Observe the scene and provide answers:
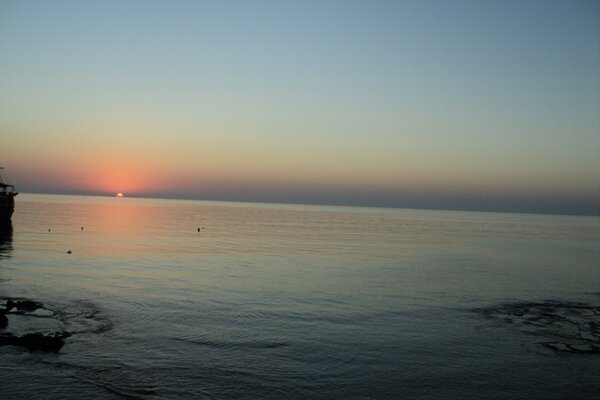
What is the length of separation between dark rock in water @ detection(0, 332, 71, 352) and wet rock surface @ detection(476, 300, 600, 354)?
2534 centimetres

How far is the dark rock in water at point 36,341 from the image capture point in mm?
20734

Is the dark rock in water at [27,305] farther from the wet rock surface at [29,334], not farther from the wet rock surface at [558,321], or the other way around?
the wet rock surface at [558,321]

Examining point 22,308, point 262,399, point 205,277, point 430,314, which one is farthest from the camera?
point 205,277

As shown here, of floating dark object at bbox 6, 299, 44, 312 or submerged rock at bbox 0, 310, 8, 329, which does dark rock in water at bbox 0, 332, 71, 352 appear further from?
floating dark object at bbox 6, 299, 44, 312

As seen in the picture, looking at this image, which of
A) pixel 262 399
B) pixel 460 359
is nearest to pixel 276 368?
pixel 262 399

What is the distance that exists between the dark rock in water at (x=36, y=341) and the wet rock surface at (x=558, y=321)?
25336 mm

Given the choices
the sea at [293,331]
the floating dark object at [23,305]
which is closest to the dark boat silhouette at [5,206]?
the sea at [293,331]

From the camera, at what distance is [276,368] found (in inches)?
797

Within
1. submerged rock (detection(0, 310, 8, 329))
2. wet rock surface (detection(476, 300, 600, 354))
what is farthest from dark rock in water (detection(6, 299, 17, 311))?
wet rock surface (detection(476, 300, 600, 354))

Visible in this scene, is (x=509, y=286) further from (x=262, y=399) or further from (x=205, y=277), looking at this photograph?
(x=262, y=399)

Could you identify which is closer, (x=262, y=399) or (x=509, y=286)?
(x=262, y=399)

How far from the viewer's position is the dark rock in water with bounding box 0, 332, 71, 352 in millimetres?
20734

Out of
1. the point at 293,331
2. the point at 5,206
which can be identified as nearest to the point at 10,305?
the point at 293,331

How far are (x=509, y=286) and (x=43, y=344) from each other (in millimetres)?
40717
